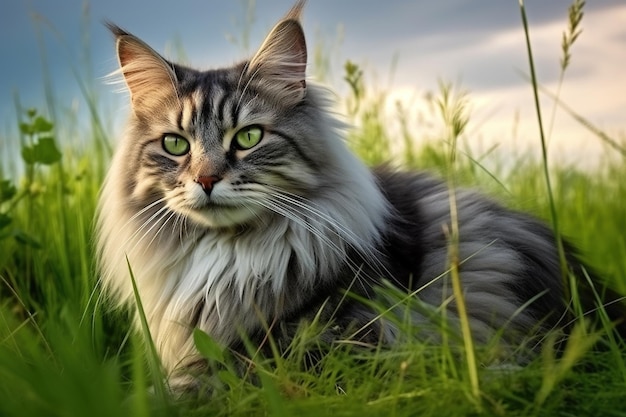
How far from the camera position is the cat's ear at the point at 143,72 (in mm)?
2498

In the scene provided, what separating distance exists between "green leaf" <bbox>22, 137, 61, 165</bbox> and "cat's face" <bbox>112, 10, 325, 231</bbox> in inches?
28.4

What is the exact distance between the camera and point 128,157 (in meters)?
2.57

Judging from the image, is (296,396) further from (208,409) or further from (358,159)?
(358,159)

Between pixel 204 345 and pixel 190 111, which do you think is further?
pixel 190 111

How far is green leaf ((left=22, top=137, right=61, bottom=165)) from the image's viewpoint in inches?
125

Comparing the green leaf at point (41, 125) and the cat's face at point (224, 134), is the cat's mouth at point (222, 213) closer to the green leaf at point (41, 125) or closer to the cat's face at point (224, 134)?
the cat's face at point (224, 134)

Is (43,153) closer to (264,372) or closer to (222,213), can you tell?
(222,213)

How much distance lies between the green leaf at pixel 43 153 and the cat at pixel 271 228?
0.68 meters

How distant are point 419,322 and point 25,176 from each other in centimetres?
234

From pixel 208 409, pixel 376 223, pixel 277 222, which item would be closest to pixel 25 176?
pixel 277 222

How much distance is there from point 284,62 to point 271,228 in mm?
599

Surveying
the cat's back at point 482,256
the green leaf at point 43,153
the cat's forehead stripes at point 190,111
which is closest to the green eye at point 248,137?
the cat's forehead stripes at point 190,111

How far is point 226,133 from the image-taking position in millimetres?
2295

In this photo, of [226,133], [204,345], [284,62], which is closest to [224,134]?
[226,133]
